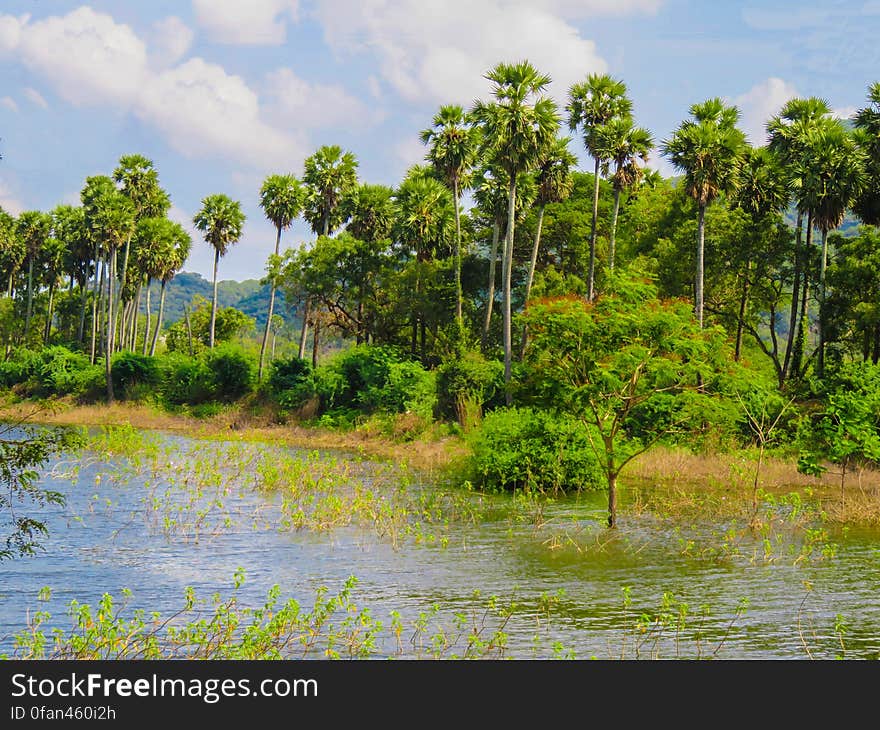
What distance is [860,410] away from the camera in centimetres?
3011

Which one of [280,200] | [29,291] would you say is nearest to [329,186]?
[280,200]

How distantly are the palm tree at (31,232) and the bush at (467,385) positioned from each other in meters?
51.0

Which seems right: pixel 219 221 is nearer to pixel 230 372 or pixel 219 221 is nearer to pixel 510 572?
pixel 230 372

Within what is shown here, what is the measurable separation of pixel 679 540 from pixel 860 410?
9.08 m

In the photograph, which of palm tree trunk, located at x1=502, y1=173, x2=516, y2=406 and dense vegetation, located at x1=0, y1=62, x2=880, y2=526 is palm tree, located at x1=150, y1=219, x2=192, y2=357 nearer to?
dense vegetation, located at x1=0, y1=62, x2=880, y2=526

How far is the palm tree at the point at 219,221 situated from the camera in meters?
78.9

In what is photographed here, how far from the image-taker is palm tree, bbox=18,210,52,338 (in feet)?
294

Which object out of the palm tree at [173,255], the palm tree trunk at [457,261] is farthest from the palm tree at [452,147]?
the palm tree at [173,255]

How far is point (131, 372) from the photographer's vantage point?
76.8m

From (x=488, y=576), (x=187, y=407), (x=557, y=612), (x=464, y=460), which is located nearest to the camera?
(x=557, y=612)

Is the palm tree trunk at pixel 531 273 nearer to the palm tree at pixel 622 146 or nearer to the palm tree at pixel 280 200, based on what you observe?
the palm tree at pixel 622 146

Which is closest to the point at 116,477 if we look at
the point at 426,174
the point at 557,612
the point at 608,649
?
the point at 557,612

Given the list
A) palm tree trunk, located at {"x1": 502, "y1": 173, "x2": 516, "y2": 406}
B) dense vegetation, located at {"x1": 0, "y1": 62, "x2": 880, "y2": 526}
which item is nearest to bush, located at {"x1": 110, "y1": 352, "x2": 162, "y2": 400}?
dense vegetation, located at {"x1": 0, "y1": 62, "x2": 880, "y2": 526}
